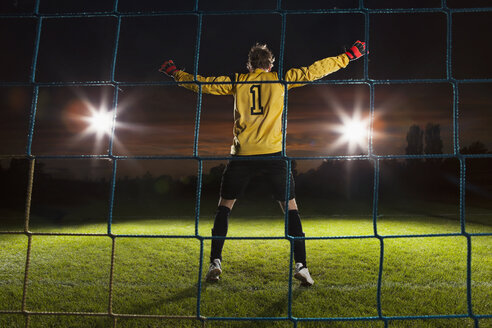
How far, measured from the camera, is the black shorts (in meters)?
2.43

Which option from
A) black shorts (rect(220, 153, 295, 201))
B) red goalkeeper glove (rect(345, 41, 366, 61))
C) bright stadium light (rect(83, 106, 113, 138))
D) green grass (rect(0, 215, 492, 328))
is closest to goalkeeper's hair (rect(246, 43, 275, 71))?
red goalkeeper glove (rect(345, 41, 366, 61))

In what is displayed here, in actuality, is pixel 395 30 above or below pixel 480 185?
above

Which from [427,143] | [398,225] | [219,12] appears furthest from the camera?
[427,143]

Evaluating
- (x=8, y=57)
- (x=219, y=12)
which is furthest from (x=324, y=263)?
(x=8, y=57)

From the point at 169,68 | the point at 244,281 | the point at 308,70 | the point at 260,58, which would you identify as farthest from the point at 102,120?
the point at 244,281

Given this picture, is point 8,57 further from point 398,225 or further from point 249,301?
point 398,225

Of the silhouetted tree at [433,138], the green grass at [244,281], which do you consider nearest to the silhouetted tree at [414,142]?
the silhouetted tree at [433,138]

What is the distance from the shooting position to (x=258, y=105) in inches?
98.6

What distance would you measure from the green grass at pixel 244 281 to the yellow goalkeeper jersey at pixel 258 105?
97 cm

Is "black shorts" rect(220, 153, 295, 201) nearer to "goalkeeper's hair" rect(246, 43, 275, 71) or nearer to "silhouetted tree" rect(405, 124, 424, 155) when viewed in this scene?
"goalkeeper's hair" rect(246, 43, 275, 71)

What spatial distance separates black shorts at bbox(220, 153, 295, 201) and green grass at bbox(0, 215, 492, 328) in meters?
0.65

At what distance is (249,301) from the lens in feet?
7.38

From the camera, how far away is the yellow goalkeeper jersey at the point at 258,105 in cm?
240

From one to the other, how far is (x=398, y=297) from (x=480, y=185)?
18162mm
